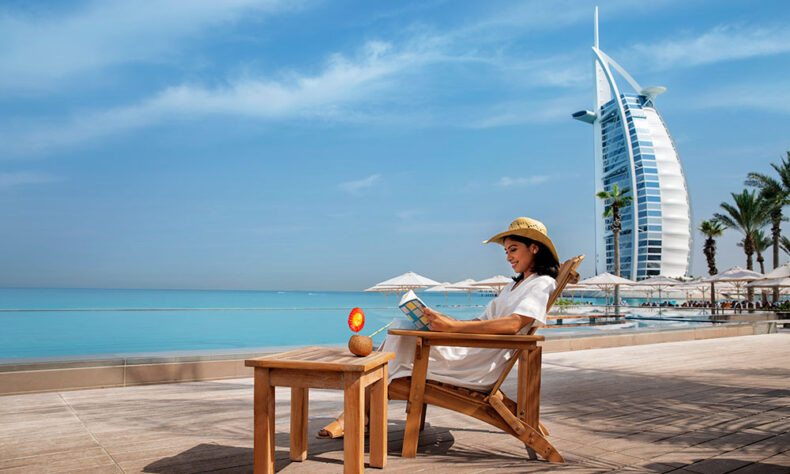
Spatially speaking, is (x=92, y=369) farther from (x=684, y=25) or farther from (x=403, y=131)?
(x=403, y=131)

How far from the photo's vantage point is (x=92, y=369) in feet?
13.4

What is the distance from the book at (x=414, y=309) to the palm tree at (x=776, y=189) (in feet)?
98.0

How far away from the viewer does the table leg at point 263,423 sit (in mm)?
1953

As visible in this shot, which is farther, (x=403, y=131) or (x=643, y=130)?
(x=643, y=130)

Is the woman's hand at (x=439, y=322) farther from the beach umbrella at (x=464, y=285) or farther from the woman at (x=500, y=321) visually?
the beach umbrella at (x=464, y=285)

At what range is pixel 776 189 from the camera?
88.2 feet

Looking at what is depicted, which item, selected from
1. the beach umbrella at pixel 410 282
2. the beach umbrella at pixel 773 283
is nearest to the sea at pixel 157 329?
the beach umbrella at pixel 410 282

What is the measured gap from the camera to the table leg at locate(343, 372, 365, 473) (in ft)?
6.31

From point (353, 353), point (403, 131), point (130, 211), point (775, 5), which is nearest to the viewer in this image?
point (353, 353)

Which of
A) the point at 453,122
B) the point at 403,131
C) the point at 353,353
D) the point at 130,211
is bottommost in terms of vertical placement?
the point at 353,353

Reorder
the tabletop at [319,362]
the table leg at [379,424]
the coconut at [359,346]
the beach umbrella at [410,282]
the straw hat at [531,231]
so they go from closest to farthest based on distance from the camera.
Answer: the tabletop at [319,362] < the coconut at [359,346] < the table leg at [379,424] < the straw hat at [531,231] < the beach umbrella at [410,282]

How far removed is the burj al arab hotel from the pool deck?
62700 mm

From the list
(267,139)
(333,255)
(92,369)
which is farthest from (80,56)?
(333,255)

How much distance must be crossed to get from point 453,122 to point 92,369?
5039 cm
